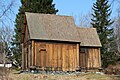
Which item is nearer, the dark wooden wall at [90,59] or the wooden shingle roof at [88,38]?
the dark wooden wall at [90,59]

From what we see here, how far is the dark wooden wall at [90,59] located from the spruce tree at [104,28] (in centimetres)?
1171

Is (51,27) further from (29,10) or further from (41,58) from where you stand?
(29,10)

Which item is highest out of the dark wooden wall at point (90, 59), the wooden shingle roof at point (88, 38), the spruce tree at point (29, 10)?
the spruce tree at point (29, 10)

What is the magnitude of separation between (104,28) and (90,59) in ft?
49.0

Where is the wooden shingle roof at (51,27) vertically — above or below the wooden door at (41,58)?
above

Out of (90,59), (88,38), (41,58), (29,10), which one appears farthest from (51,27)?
(29,10)

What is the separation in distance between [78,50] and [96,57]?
13.4ft

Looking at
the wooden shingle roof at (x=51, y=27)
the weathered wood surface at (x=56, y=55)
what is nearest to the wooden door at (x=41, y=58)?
the weathered wood surface at (x=56, y=55)

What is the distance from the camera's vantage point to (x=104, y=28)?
5356cm

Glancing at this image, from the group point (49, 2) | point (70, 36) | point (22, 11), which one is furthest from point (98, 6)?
point (70, 36)

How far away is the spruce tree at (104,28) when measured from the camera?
52.3 m

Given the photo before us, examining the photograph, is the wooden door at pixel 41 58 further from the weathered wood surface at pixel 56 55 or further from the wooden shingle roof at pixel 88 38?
the wooden shingle roof at pixel 88 38

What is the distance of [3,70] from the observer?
2152 centimetres

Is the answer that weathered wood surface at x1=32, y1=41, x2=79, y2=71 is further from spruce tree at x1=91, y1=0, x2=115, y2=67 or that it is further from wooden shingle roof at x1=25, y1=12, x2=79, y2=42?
spruce tree at x1=91, y1=0, x2=115, y2=67
